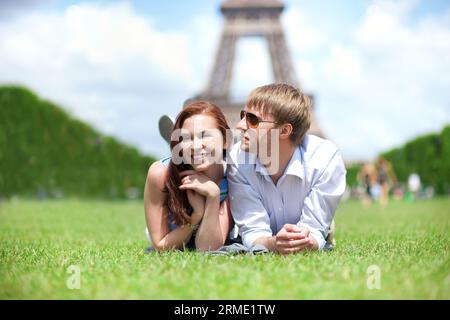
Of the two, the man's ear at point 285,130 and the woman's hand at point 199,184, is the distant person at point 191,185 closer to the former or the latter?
the woman's hand at point 199,184

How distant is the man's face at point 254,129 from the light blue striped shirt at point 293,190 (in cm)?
12

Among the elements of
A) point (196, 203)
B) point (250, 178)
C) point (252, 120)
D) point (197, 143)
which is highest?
point (252, 120)

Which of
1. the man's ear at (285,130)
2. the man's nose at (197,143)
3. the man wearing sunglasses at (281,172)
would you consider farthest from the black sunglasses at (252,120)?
the man's nose at (197,143)

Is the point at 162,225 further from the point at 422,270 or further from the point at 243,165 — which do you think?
the point at 422,270

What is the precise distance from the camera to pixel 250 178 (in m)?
3.48

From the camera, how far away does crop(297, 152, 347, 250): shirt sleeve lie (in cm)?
342

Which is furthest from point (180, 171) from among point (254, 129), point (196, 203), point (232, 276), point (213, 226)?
point (232, 276)

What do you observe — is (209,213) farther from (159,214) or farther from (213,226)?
(159,214)

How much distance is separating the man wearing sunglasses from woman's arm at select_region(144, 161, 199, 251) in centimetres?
35

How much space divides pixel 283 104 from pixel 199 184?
606 millimetres

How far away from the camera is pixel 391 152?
2828 cm

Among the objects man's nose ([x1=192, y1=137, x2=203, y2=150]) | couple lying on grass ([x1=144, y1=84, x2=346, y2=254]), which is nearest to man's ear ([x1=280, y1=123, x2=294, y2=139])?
couple lying on grass ([x1=144, y1=84, x2=346, y2=254])

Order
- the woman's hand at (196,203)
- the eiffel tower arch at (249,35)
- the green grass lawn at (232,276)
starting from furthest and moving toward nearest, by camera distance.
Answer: the eiffel tower arch at (249,35)
the woman's hand at (196,203)
the green grass lawn at (232,276)

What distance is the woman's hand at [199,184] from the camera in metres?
3.29
